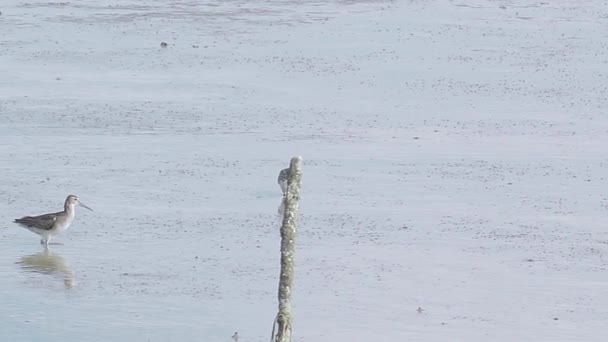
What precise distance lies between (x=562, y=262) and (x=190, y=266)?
8.52ft

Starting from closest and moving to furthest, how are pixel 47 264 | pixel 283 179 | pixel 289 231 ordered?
pixel 289 231 < pixel 47 264 < pixel 283 179

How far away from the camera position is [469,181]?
42.8 ft

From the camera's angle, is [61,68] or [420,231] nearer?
[420,231]

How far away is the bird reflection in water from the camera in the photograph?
10.6 m

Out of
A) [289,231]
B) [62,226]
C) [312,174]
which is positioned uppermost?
[289,231]

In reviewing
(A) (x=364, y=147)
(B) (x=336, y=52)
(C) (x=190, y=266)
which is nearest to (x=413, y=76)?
(B) (x=336, y=52)

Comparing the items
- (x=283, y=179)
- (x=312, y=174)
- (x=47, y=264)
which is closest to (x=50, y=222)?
(x=47, y=264)

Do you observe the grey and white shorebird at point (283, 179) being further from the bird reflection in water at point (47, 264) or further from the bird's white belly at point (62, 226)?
the bird reflection in water at point (47, 264)

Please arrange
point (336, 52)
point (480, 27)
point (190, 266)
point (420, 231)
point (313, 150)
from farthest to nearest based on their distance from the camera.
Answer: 1. point (480, 27)
2. point (336, 52)
3. point (313, 150)
4. point (420, 231)
5. point (190, 266)

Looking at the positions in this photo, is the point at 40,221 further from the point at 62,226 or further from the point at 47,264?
the point at 47,264

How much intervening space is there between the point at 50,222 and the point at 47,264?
0.36 meters

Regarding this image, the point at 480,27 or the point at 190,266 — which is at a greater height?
the point at 480,27

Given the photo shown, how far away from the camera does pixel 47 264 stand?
10961 millimetres

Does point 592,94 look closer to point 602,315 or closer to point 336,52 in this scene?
point 336,52
